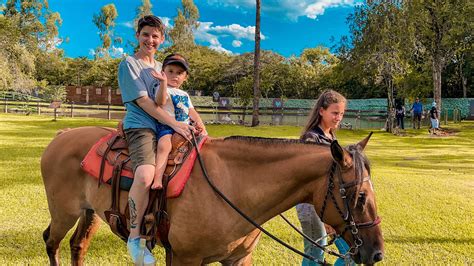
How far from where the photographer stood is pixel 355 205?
238cm

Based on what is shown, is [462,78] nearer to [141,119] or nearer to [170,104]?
[170,104]

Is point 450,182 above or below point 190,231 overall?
below

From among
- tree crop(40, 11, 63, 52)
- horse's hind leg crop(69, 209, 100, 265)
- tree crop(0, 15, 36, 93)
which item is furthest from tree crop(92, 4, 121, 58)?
horse's hind leg crop(69, 209, 100, 265)

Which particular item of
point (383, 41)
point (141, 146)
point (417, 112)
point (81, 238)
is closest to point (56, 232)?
point (81, 238)

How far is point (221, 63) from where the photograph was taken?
4884 centimetres

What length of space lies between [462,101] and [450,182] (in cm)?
3153

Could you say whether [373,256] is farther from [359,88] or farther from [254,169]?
[359,88]

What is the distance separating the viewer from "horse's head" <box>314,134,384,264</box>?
2357 millimetres

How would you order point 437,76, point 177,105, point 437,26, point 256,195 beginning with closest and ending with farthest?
point 256,195
point 177,105
point 437,26
point 437,76

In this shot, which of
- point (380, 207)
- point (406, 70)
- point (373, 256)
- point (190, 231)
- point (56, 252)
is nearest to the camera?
point (373, 256)

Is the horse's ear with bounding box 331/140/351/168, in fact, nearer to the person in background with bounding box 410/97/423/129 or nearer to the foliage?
the person in background with bounding box 410/97/423/129

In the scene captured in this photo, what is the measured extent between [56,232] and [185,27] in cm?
5867

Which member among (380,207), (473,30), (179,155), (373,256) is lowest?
(380,207)

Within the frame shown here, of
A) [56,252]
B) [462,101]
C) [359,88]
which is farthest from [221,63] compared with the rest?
[56,252]
